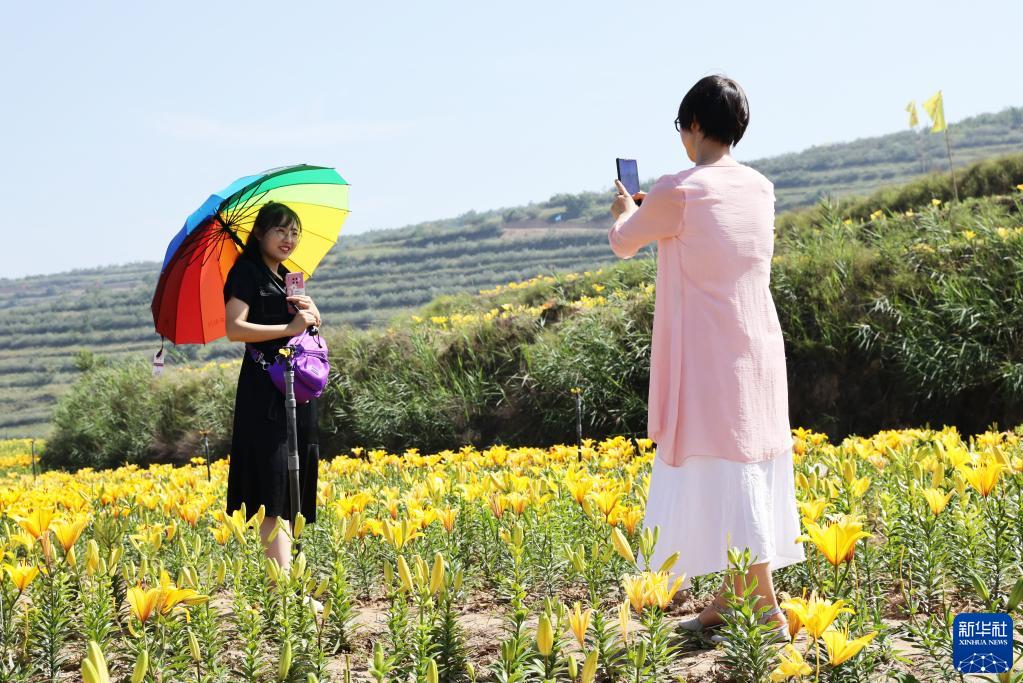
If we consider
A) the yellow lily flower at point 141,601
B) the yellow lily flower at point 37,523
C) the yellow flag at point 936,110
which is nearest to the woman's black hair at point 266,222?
the yellow lily flower at point 37,523

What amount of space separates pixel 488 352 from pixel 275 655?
6926 mm

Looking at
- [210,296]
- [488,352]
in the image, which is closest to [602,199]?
[488,352]

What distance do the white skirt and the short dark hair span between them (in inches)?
39.4

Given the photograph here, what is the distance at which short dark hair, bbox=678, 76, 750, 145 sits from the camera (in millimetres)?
2943

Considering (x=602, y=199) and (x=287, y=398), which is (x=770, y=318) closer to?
(x=287, y=398)

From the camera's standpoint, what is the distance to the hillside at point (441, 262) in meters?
65.1

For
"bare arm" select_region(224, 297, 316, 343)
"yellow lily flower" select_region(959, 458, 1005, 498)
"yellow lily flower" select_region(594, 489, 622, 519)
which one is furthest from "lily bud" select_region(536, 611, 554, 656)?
"bare arm" select_region(224, 297, 316, 343)

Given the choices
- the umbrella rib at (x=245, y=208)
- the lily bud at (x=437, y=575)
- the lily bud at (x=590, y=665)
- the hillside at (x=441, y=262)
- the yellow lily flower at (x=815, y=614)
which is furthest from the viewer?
the hillside at (x=441, y=262)

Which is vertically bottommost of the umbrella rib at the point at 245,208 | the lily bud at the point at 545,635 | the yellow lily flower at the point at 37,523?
the lily bud at the point at 545,635

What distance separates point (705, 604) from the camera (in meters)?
3.37

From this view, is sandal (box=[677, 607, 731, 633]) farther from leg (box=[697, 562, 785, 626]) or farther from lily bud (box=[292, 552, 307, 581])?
lily bud (box=[292, 552, 307, 581])

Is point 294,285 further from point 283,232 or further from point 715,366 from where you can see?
point 715,366

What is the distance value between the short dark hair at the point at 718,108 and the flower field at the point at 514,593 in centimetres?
115

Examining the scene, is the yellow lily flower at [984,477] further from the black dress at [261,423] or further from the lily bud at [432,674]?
the black dress at [261,423]
